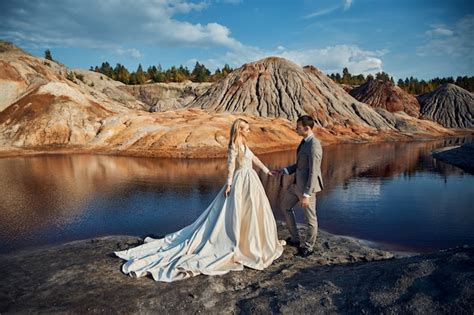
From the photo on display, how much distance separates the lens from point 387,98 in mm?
80500

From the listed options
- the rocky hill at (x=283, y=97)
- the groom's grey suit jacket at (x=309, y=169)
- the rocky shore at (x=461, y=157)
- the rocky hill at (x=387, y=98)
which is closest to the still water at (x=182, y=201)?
the rocky shore at (x=461, y=157)

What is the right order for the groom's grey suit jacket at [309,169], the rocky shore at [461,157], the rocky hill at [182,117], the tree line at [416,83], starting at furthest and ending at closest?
the tree line at [416,83] → the rocky hill at [182,117] → the rocky shore at [461,157] → the groom's grey suit jacket at [309,169]

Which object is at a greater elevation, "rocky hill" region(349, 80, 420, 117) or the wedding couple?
"rocky hill" region(349, 80, 420, 117)

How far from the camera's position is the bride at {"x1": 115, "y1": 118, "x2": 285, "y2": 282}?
19.4ft

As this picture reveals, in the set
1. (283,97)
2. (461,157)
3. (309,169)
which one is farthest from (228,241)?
(283,97)

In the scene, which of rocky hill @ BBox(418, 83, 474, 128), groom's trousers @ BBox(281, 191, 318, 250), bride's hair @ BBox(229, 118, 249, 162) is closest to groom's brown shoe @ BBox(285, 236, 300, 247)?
groom's trousers @ BBox(281, 191, 318, 250)

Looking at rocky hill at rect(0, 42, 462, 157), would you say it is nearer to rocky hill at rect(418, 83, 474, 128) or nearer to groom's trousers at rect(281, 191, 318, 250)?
rocky hill at rect(418, 83, 474, 128)

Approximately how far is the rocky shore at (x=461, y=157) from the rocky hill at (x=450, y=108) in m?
55.8

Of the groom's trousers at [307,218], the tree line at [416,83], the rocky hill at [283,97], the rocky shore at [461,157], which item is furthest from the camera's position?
the tree line at [416,83]

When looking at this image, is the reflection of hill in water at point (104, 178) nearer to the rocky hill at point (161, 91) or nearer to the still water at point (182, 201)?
the still water at point (182, 201)

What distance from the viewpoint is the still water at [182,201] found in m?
9.36

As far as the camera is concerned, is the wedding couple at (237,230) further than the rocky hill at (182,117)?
No

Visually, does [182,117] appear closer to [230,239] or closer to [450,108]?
[230,239]

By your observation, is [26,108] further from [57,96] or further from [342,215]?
[342,215]
